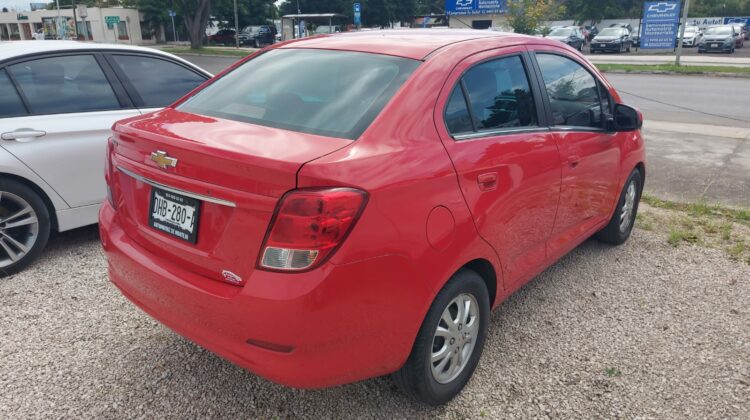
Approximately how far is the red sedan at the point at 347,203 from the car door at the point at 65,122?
1.52m

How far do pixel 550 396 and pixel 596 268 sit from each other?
5.89ft

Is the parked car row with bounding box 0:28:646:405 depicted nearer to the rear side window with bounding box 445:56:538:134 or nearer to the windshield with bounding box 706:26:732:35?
the rear side window with bounding box 445:56:538:134

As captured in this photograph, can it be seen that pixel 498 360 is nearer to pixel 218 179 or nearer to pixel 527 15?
pixel 218 179

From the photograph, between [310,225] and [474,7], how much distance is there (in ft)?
175

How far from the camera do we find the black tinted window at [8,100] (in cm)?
399

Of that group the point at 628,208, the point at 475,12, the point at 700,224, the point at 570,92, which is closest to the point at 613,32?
the point at 475,12

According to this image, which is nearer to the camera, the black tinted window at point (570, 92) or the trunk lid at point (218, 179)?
the trunk lid at point (218, 179)

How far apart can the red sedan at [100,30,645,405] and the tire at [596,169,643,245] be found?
4.66 ft

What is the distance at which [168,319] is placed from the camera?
2430 millimetres

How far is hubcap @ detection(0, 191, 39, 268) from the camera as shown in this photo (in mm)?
3963

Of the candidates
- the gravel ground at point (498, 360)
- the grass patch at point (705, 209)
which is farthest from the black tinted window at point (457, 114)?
the grass patch at point (705, 209)

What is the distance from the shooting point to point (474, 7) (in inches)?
2018

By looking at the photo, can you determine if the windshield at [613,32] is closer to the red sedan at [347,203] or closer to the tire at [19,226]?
the red sedan at [347,203]

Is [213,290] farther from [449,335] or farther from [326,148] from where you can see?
[449,335]
